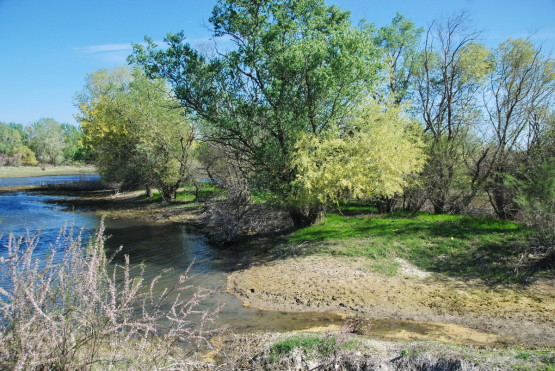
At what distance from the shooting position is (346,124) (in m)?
15.2

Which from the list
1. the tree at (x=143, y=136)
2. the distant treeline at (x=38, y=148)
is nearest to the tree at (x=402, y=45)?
the tree at (x=143, y=136)

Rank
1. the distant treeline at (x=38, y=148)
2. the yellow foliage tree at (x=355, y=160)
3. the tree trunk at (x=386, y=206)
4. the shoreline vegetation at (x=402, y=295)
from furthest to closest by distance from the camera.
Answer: the distant treeline at (x=38, y=148) → the tree trunk at (x=386, y=206) → the yellow foliage tree at (x=355, y=160) → the shoreline vegetation at (x=402, y=295)

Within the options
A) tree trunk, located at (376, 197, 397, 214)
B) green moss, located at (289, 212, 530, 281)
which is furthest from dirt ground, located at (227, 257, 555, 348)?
tree trunk, located at (376, 197, 397, 214)

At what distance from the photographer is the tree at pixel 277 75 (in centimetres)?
1352

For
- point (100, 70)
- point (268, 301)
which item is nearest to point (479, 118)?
point (268, 301)

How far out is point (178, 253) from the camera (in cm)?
1623

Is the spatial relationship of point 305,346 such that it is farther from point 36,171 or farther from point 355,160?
point 36,171

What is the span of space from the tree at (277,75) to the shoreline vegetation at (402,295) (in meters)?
3.15

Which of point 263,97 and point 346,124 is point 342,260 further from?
point 263,97

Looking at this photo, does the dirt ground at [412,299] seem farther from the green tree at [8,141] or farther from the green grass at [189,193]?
the green tree at [8,141]

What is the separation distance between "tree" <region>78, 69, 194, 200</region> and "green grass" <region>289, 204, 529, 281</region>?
592 inches

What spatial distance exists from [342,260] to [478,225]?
599 centimetres

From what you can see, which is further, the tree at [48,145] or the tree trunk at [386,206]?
the tree at [48,145]

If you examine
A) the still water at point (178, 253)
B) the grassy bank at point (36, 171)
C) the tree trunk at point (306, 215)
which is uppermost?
the grassy bank at point (36, 171)
